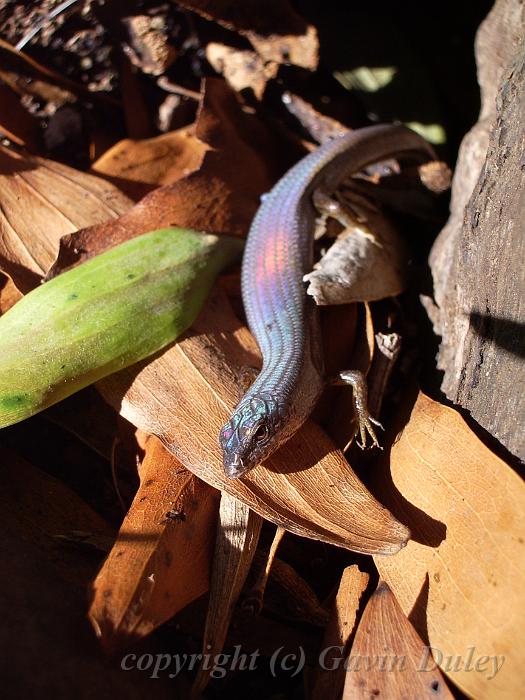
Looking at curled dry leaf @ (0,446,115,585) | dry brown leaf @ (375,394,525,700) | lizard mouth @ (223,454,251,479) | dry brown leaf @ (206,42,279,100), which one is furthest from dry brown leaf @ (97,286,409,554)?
dry brown leaf @ (206,42,279,100)

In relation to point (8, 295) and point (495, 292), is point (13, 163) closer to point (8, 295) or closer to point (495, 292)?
point (8, 295)

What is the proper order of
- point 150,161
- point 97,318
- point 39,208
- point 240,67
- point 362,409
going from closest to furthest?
point 97,318 → point 362,409 → point 39,208 → point 150,161 → point 240,67

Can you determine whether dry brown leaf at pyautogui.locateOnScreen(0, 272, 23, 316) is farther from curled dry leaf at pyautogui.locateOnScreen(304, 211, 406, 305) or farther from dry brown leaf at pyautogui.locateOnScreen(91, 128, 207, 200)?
curled dry leaf at pyautogui.locateOnScreen(304, 211, 406, 305)

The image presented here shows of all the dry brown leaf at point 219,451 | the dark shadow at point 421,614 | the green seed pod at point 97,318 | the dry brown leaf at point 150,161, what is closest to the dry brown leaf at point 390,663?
the dark shadow at point 421,614

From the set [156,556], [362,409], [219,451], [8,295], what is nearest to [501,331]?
[362,409]

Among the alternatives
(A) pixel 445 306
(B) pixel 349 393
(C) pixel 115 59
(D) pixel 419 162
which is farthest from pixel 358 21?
(B) pixel 349 393

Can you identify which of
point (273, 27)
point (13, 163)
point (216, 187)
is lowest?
point (216, 187)
